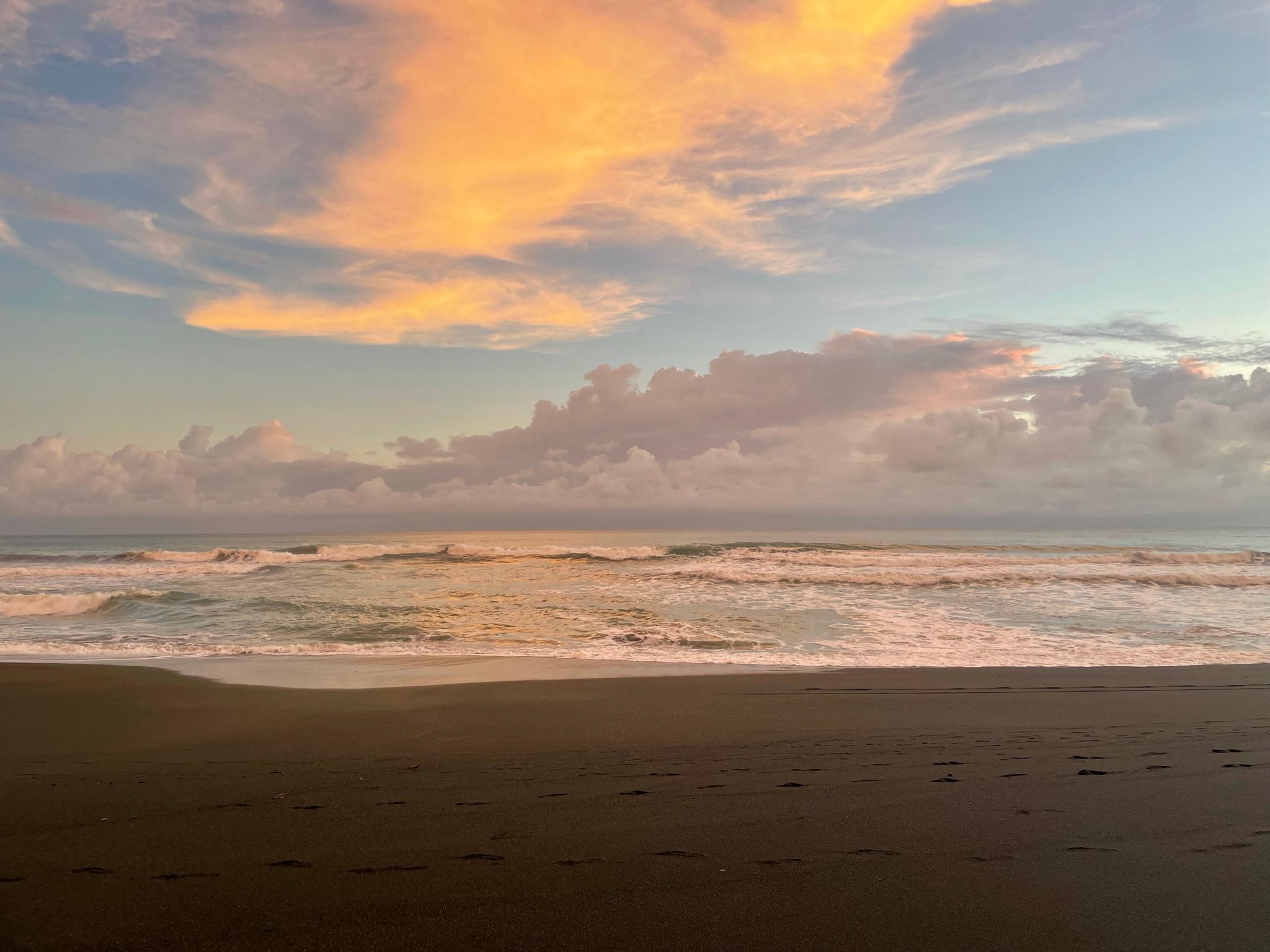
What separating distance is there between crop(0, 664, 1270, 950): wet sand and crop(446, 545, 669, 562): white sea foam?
103 feet

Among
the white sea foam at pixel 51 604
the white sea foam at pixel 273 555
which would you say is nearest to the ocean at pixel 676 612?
the white sea foam at pixel 51 604

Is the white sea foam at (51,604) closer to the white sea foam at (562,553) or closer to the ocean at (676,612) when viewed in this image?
the ocean at (676,612)

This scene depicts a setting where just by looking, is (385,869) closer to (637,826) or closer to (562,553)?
(637,826)

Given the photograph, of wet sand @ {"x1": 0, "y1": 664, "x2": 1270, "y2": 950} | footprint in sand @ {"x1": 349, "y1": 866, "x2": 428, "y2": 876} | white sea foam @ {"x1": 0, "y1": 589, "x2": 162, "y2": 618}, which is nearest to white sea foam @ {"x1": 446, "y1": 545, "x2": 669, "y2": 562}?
white sea foam @ {"x1": 0, "y1": 589, "x2": 162, "y2": 618}

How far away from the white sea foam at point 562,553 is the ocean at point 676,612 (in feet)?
20.8

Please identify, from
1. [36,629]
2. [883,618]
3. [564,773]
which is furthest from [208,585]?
[564,773]

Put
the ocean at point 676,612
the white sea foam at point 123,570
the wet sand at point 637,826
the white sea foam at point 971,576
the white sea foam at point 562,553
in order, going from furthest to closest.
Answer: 1. the white sea foam at point 562,553
2. the white sea foam at point 123,570
3. the white sea foam at point 971,576
4. the ocean at point 676,612
5. the wet sand at point 637,826

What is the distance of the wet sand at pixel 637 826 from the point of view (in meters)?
3.08

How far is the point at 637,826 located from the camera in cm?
413

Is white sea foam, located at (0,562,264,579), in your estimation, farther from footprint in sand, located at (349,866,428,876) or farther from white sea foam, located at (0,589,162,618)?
footprint in sand, located at (349,866,428,876)

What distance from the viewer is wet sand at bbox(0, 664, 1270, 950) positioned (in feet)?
10.1

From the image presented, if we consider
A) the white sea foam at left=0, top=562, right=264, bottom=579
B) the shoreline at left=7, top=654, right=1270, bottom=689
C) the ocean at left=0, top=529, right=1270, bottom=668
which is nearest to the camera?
the shoreline at left=7, top=654, right=1270, bottom=689

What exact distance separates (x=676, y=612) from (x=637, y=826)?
12.2 metres

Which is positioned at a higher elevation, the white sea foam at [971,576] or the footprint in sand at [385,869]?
the footprint in sand at [385,869]
